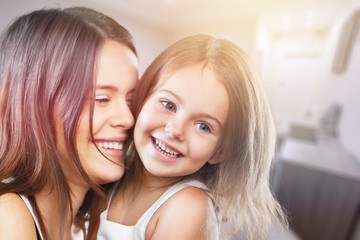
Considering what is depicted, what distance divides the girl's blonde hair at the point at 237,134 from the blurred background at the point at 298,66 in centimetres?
4

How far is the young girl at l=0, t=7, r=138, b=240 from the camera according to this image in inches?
12.7

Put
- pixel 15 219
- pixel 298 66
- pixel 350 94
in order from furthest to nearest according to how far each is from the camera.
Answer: pixel 350 94, pixel 298 66, pixel 15 219

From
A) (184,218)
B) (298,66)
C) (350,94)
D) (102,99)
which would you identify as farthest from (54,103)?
(350,94)

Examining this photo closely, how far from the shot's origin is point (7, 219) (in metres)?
0.30

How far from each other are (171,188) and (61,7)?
0.36m

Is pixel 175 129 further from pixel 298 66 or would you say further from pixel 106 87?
pixel 298 66

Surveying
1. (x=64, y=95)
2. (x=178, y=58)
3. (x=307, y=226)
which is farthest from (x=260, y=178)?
(x=307, y=226)

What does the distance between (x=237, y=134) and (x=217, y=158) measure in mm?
59

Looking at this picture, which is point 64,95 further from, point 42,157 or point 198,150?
point 198,150

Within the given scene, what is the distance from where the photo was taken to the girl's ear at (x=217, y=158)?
1.19 ft

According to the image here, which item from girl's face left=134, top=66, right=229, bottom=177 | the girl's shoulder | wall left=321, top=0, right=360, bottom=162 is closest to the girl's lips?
girl's face left=134, top=66, right=229, bottom=177

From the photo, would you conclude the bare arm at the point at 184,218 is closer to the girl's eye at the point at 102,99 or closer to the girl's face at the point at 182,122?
the girl's face at the point at 182,122

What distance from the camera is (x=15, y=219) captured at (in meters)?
0.31

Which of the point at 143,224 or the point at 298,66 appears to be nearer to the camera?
the point at 143,224
